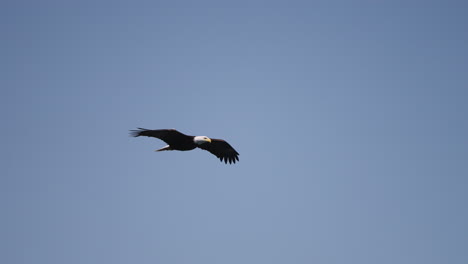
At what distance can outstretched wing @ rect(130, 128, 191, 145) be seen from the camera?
18.2 metres

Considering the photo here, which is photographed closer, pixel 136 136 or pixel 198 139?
pixel 136 136

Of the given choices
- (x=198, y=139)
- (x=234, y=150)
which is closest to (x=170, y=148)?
(x=198, y=139)

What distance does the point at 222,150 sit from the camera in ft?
72.3

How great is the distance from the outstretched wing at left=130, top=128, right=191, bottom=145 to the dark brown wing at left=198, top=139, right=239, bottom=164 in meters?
2.33

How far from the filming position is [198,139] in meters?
19.3

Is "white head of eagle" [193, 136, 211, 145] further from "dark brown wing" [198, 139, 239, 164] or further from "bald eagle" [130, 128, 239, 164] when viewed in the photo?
"dark brown wing" [198, 139, 239, 164]

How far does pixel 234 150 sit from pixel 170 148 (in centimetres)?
372

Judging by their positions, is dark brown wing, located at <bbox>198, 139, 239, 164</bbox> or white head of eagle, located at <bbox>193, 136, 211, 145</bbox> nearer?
white head of eagle, located at <bbox>193, 136, 211, 145</bbox>

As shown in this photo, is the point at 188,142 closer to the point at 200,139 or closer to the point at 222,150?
the point at 200,139

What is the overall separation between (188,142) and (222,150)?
292cm

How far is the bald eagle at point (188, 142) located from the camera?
723 inches

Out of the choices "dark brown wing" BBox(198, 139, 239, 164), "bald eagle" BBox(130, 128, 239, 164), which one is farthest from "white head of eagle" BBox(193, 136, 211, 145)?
"dark brown wing" BBox(198, 139, 239, 164)

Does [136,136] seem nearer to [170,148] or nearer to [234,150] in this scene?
[170,148]

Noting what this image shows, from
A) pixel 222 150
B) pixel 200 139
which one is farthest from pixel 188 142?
pixel 222 150
